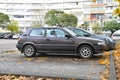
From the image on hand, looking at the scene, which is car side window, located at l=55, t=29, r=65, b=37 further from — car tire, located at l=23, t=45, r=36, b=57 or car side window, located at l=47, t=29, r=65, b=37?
car tire, located at l=23, t=45, r=36, b=57

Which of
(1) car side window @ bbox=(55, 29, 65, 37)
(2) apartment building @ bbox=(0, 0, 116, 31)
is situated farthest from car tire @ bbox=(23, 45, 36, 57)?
(2) apartment building @ bbox=(0, 0, 116, 31)

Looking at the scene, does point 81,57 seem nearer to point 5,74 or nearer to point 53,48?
point 53,48

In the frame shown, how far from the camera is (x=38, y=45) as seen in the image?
53.0 feet

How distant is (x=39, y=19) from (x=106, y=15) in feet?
60.6

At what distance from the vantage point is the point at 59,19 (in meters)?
→ 74.9

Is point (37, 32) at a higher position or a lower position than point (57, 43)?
higher

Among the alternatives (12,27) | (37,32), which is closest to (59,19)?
(12,27)

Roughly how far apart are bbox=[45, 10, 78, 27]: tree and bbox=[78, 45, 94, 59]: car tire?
2263 inches

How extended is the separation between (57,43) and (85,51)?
4.75 ft

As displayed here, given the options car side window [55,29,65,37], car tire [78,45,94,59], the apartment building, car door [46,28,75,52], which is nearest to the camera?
car tire [78,45,94,59]

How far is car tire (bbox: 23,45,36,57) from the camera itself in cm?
1631

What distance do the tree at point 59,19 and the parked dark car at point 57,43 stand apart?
185ft

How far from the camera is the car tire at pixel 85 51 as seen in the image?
15242mm

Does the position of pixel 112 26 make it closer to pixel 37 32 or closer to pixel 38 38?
pixel 37 32
